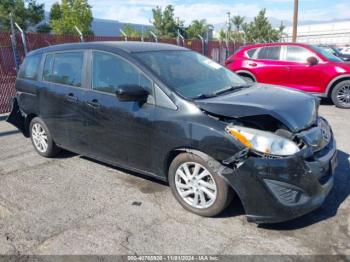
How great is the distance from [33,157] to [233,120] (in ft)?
11.8

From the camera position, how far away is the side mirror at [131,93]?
3420mm

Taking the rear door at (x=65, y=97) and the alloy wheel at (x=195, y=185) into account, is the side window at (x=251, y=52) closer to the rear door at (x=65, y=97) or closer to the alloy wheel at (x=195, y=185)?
the rear door at (x=65, y=97)

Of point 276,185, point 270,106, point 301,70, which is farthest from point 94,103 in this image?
point 301,70

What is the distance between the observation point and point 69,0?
3112 cm

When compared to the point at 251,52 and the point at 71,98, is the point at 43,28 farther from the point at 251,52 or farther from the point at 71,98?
the point at 71,98

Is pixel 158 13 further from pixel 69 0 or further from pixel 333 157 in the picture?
pixel 333 157

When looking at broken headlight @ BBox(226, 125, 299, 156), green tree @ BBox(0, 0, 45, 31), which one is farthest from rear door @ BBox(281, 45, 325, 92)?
green tree @ BBox(0, 0, 45, 31)

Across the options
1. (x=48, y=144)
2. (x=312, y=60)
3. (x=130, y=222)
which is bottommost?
(x=130, y=222)

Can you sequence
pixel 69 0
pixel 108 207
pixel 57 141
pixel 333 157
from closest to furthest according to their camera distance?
pixel 333 157 < pixel 108 207 < pixel 57 141 < pixel 69 0

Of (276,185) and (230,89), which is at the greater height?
(230,89)

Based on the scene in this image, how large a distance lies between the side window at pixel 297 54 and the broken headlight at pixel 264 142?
6794 mm

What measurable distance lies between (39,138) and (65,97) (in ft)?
3.84

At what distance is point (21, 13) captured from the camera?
26.1 m

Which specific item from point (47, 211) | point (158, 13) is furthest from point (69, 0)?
point (47, 211)
